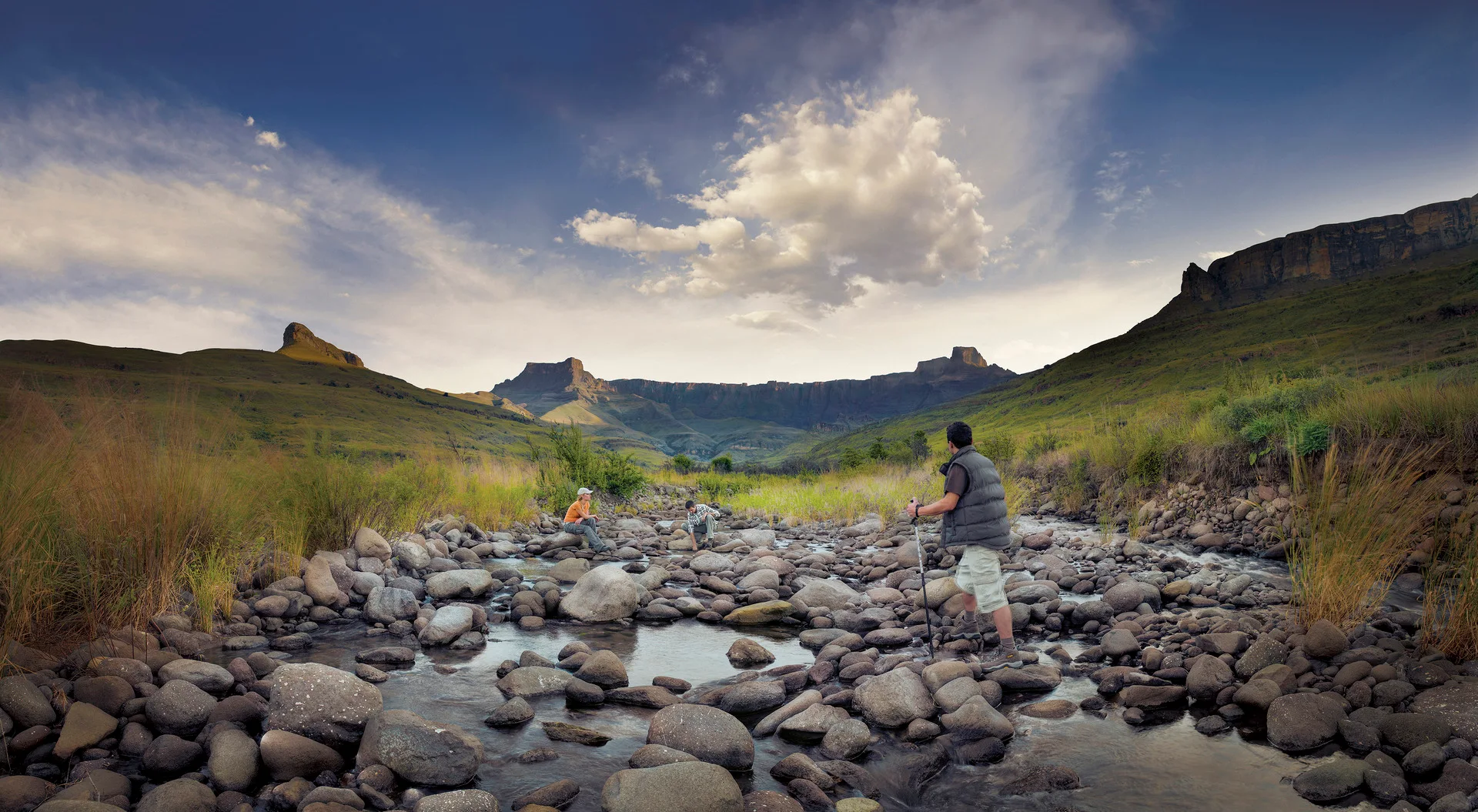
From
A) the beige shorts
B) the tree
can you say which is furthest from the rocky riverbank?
the tree

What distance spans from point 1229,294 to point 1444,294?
127 m

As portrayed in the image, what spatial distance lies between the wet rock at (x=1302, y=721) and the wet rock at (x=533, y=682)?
595cm

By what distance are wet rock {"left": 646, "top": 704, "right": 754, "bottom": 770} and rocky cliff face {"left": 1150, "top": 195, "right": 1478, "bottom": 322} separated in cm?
19651

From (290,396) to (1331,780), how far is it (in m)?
111

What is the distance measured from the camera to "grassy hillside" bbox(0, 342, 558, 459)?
7.77m

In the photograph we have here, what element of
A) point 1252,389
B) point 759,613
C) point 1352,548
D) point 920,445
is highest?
point 1252,389

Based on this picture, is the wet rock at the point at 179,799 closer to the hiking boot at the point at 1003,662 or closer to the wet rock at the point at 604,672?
the wet rock at the point at 604,672

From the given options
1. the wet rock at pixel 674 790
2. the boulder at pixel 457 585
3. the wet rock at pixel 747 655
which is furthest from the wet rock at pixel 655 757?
the boulder at pixel 457 585

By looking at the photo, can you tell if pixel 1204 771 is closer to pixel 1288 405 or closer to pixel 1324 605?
pixel 1324 605

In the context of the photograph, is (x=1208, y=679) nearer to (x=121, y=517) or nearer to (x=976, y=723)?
(x=976, y=723)

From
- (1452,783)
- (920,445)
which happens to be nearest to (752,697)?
(1452,783)

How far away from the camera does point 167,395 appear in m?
7.89

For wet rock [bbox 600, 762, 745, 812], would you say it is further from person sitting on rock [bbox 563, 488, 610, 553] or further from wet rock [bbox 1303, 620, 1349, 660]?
person sitting on rock [bbox 563, 488, 610, 553]

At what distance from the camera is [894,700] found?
5809 millimetres
